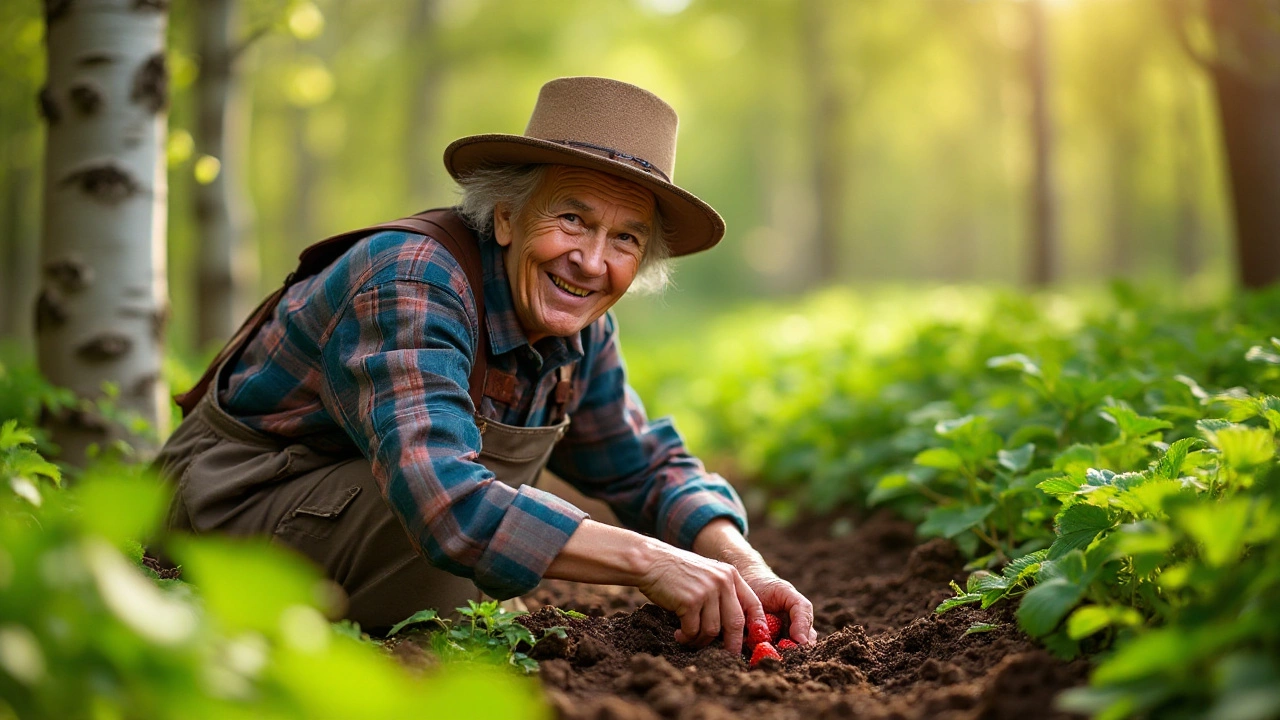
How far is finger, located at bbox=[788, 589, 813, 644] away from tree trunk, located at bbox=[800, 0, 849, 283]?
49.7 feet

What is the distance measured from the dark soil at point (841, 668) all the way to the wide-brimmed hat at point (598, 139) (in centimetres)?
109

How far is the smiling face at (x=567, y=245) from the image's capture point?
105 inches

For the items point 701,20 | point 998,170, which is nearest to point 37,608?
point 701,20

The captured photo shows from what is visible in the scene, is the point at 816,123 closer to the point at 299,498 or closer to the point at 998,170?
the point at 998,170

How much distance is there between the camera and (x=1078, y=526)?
2141mm

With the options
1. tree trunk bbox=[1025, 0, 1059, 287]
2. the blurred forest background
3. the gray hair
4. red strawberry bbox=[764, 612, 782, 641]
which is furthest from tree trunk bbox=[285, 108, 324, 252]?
red strawberry bbox=[764, 612, 782, 641]

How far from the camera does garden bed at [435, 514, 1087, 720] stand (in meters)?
1.87

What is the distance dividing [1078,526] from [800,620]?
72cm

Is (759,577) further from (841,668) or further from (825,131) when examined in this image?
(825,131)

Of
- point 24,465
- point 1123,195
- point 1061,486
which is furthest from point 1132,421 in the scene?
point 1123,195

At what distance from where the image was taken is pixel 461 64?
1520cm

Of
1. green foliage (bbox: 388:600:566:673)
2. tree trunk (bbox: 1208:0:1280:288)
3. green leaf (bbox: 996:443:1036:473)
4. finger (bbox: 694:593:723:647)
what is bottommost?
green foliage (bbox: 388:600:566:673)

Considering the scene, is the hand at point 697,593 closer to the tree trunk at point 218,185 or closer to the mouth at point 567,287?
the mouth at point 567,287

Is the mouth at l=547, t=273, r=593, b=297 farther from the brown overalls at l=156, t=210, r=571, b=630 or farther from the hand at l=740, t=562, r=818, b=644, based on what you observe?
the hand at l=740, t=562, r=818, b=644
